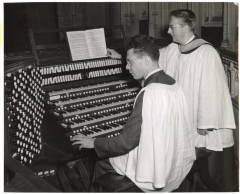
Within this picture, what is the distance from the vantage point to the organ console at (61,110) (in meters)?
3.10

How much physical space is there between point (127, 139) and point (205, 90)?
4.59 ft

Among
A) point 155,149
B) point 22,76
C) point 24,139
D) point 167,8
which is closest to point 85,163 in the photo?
point 24,139

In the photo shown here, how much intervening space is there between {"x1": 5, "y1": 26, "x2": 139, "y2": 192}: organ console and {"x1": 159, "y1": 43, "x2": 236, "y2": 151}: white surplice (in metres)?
0.90

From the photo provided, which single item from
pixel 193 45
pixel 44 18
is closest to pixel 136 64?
pixel 193 45

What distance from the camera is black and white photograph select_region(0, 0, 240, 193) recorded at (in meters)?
2.56

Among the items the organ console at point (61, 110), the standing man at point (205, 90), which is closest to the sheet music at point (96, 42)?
the organ console at point (61, 110)

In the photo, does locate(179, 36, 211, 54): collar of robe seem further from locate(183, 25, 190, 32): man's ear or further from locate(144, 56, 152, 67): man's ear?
locate(144, 56, 152, 67): man's ear

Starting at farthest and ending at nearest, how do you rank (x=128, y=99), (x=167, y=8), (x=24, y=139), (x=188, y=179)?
1. (x=167, y=8)
2. (x=128, y=99)
3. (x=188, y=179)
4. (x=24, y=139)

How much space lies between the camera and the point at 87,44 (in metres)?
4.23

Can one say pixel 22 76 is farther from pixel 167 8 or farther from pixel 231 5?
pixel 167 8

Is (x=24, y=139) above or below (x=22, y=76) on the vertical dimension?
below

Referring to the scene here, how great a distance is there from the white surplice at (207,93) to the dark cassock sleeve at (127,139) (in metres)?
1.30

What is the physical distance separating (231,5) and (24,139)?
3.56 m

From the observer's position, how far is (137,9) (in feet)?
23.2
